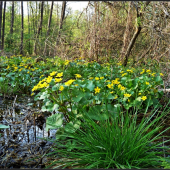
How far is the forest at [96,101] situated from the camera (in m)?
1.30

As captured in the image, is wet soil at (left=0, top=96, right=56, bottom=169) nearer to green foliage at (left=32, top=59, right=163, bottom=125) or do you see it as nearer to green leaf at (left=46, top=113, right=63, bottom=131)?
green leaf at (left=46, top=113, right=63, bottom=131)

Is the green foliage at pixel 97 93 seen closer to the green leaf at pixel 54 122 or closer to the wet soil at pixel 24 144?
the green leaf at pixel 54 122

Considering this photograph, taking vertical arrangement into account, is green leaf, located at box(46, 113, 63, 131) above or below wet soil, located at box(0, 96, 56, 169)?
above

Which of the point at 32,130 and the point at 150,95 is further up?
the point at 150,95

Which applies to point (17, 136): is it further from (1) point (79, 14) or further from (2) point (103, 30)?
(2) point (103, 30)

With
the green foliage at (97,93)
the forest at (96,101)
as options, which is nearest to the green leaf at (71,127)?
the forest at (96,101)

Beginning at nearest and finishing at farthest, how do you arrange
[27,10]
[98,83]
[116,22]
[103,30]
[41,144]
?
[41,144], [98,83], [103,30], [116,22], [27,10]

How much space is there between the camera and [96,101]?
6.71 ft

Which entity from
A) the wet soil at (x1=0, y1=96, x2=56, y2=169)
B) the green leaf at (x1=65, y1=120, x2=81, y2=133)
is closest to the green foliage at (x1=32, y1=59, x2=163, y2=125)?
the green leaf at (x1=65, y1=120, x2=81, y2=133)

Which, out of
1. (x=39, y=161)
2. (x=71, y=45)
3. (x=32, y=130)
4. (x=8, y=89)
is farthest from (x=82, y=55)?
(x=39, y=161)

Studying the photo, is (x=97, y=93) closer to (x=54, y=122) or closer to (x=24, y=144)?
(x=54, y=122)

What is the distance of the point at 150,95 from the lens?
2318 mm

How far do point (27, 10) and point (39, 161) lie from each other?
2442 centimetres

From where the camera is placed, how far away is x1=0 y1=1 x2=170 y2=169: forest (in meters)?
1.30
